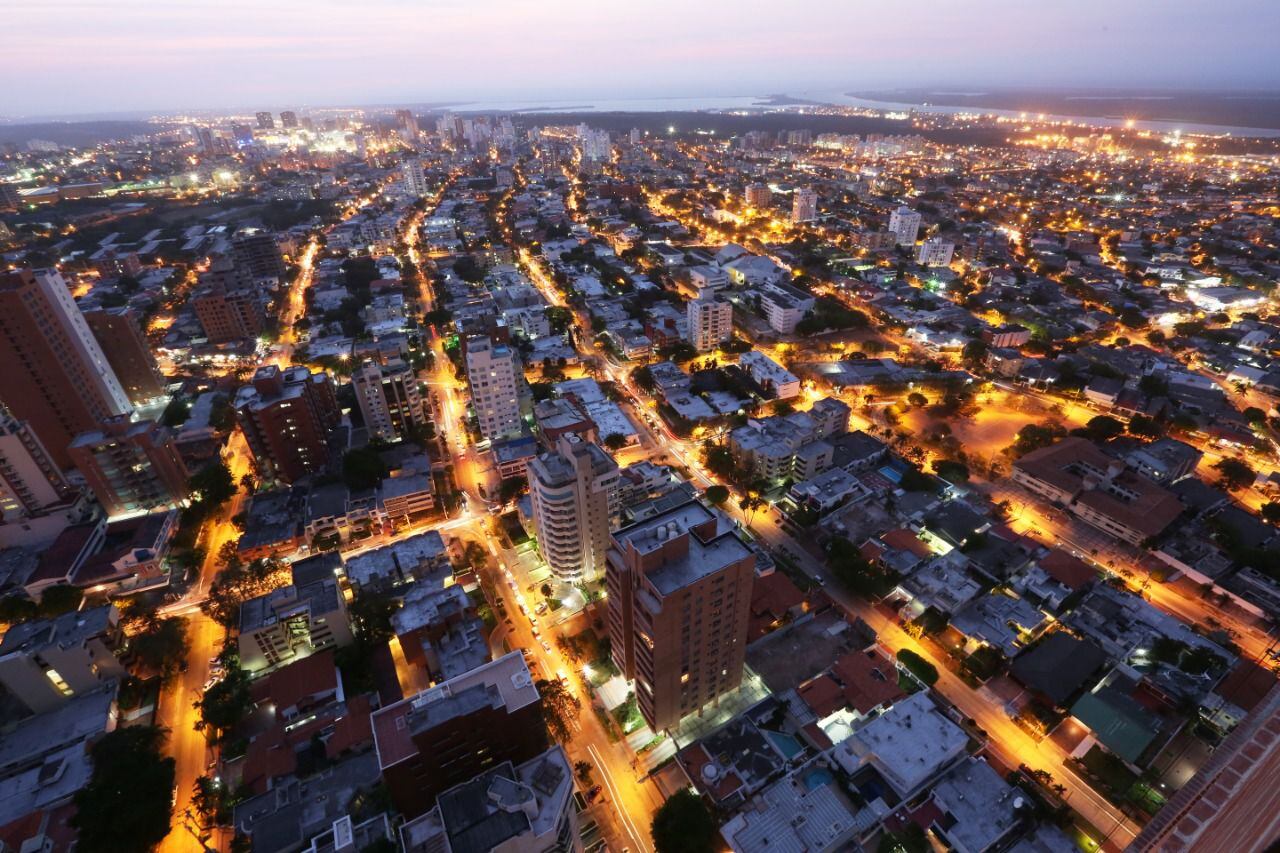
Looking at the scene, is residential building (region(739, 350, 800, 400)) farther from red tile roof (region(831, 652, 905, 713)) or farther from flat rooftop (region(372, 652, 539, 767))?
flat rooftop (region(372, 652, 539, 767))

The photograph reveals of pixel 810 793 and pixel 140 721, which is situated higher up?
pixel 810 793

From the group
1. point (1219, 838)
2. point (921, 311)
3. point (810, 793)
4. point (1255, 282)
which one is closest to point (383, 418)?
point (810, 793)

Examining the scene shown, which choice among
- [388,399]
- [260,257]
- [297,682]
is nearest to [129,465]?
[388,399]

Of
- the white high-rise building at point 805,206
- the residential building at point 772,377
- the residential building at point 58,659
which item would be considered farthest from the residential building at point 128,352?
the white high-rise building at point 805,206

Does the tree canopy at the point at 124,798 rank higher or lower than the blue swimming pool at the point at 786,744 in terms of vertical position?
higher

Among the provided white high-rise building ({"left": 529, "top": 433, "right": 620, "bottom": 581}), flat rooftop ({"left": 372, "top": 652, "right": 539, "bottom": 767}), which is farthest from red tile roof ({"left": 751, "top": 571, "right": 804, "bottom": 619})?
flat rooftop ({"left": 372, "top": 652, "right": 539, "bottom": 767})

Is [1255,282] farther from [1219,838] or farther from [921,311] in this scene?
[1219,838]

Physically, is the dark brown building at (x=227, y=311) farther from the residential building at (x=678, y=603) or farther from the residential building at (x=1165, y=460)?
the residential building at (x=1165, y=460)
